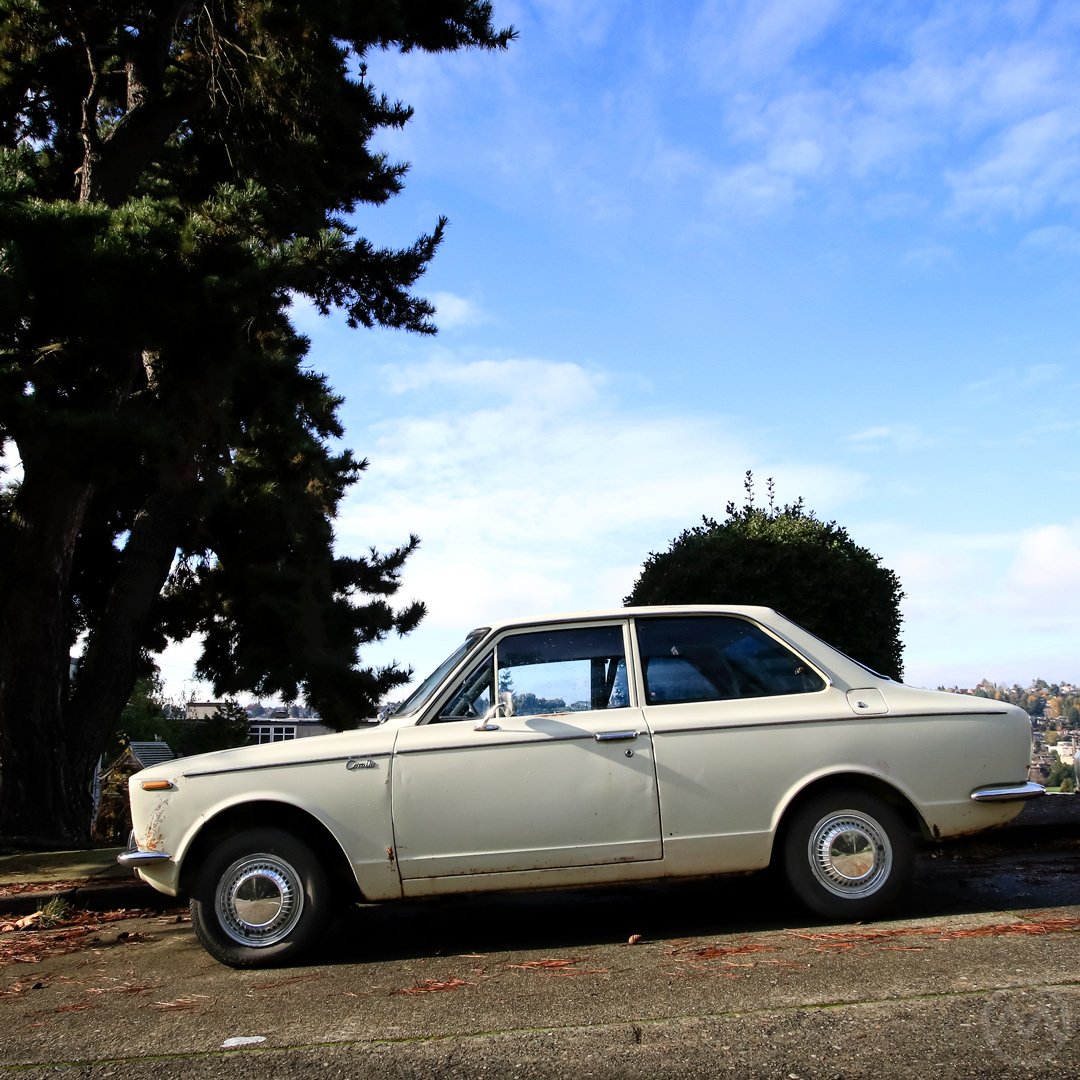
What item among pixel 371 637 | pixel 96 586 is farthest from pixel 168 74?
pixel 371 637

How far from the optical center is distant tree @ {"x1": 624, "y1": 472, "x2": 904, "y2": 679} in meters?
10.4

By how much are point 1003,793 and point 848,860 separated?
854mm

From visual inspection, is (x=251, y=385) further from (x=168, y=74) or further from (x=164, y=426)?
(x=168, y=74)

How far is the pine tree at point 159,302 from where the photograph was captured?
8836 mm

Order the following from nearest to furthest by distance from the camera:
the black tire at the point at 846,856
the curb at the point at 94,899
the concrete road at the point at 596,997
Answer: the concrete road at the point at 596,997 → the black tire at the point at 846,856 → the curb at the point at 94,899

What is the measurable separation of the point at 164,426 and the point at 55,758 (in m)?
3.74

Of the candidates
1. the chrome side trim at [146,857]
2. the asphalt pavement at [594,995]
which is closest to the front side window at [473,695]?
the asphalt pavement at [594,995]

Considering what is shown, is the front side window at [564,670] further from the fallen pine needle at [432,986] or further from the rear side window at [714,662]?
the fallen pine needle at [432,986]

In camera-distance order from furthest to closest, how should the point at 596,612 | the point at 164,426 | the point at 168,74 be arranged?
the point at 168,74 → the point at 164,426 → the point at 596,612

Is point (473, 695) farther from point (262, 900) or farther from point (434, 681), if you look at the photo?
point (262, 900)

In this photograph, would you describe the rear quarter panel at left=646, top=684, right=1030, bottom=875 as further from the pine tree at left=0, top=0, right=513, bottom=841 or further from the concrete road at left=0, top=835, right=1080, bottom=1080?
the pine tree at left=0, top=0, right=513, bottom=841

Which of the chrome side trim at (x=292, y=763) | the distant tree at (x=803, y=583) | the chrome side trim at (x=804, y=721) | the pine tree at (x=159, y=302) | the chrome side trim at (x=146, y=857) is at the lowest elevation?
the chrome side trim at (x=146, y=857)

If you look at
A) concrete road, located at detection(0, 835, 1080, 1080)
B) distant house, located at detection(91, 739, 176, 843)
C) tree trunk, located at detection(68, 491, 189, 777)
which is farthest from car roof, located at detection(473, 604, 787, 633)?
distant house, located at detection(91, 739, 176, 843)

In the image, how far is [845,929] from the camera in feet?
15.4
